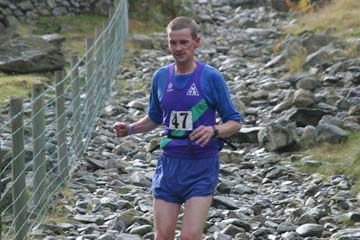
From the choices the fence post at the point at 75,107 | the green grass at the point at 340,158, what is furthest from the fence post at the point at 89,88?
the green grass at the point at 340,158

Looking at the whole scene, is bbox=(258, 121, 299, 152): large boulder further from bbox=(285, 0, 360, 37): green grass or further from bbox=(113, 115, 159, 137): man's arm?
bbox=(285, 0, 360, 37): green grass

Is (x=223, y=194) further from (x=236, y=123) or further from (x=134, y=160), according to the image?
(x=236, y=123)

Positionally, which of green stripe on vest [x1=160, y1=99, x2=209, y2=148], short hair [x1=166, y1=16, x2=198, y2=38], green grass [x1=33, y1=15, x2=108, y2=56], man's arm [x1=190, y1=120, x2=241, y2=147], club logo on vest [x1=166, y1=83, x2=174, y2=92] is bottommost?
green grass [x1=33, y1=15, x2=108, y2=56]

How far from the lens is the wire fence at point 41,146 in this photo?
7863 mm

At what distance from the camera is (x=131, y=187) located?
11008 mm

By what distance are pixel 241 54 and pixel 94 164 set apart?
11.5 metres

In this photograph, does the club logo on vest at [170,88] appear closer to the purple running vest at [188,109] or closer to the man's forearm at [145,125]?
the purple running vest at [188,109]

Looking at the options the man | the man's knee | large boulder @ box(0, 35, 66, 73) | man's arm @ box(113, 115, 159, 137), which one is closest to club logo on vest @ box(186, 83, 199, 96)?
the man

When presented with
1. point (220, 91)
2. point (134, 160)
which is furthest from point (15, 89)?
point (220, 91)

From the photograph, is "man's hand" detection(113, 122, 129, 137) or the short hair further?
"man's hand" detection(113, 122, 129, 137)

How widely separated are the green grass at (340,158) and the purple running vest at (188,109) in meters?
4.97

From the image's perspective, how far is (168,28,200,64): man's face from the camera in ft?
20.5

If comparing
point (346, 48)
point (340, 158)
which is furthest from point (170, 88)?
point (346, 48)

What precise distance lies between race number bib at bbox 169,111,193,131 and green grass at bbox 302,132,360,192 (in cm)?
506
